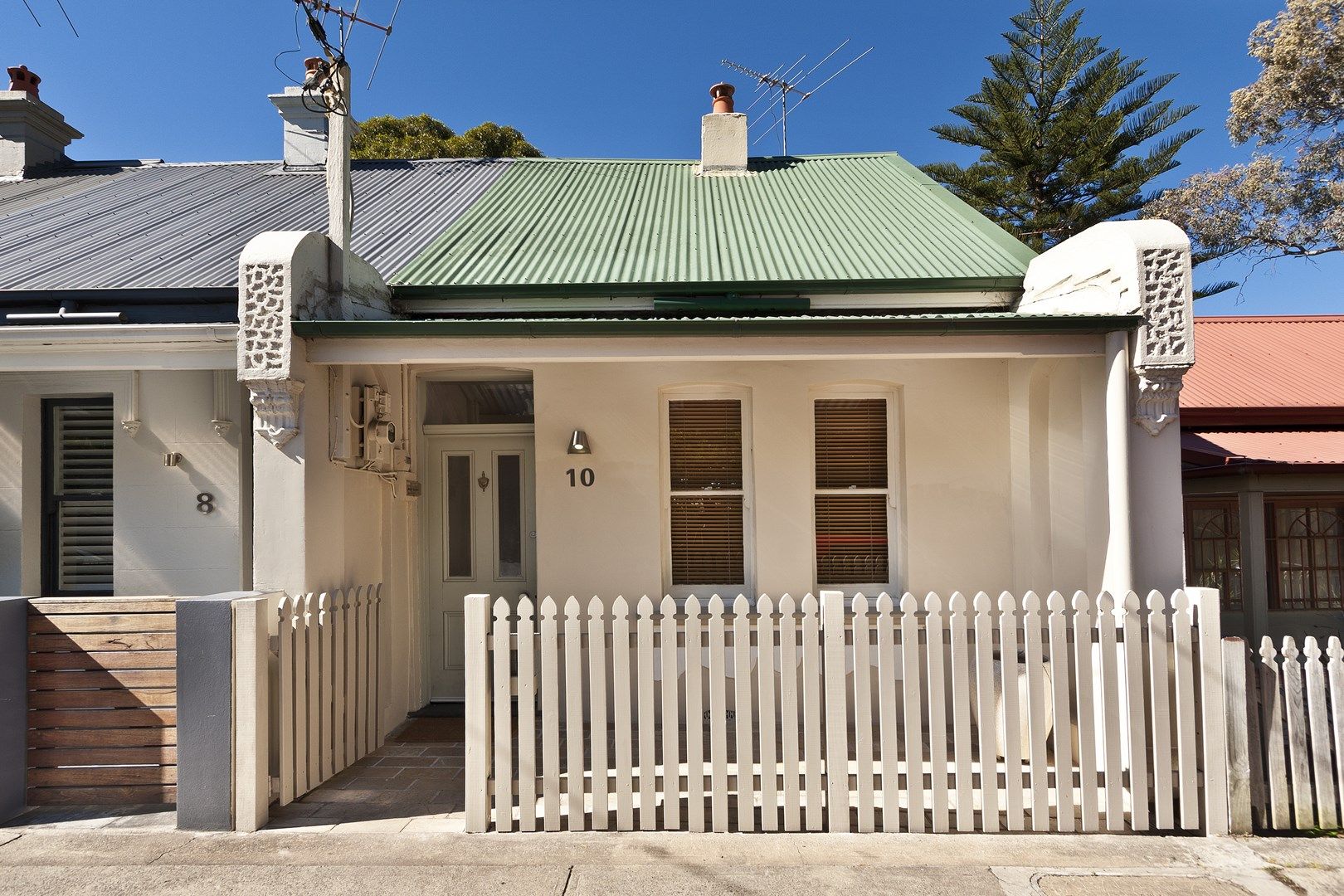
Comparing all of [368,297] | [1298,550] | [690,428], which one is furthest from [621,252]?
[1298,550]

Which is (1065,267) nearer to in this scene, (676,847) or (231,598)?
(676,847)

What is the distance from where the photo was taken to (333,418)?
214 inches

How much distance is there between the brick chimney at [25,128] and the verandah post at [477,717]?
9.63m

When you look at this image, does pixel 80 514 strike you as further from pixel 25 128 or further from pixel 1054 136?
pixel 1054 136

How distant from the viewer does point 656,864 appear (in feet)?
13.2

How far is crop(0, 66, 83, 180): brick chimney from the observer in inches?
384

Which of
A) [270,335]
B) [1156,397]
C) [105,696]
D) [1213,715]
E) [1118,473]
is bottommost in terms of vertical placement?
[1213,715]

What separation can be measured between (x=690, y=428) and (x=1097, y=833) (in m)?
3.98

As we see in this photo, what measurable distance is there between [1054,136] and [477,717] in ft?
67.5

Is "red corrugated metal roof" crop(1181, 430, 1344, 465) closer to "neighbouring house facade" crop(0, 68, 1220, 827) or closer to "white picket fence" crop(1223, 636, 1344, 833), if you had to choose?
"neighbouring house facade" crop(0, 68, 1220, 827)

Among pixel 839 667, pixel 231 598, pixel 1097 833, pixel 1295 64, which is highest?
pixel 1295 64

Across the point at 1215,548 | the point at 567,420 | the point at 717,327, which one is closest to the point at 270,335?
the point at 567,420

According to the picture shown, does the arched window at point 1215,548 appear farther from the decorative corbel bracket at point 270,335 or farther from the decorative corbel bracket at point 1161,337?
the decorative corbel bracket at point 270,335

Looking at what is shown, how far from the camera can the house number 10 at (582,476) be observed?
6.73 meters
